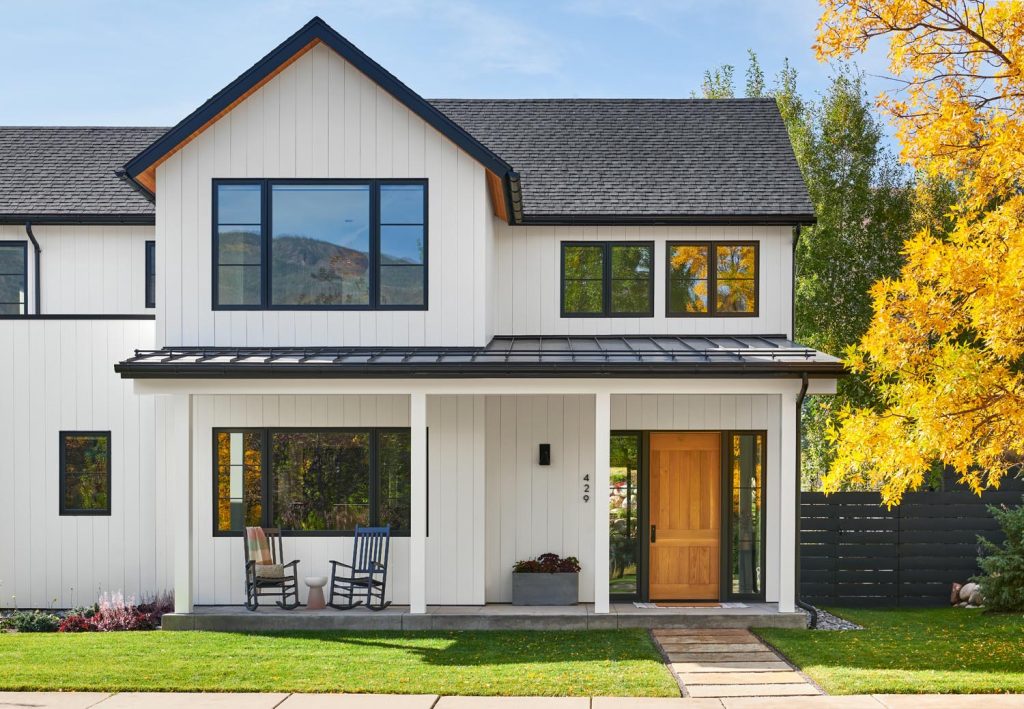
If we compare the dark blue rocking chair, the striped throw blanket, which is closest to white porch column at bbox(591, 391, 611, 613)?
the dark blue rocking chair

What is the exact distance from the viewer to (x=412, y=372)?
1149 cm

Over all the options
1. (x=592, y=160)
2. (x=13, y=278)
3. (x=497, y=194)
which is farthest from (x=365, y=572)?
(x=592, y=160)

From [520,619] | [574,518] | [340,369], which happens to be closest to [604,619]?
[520,619]

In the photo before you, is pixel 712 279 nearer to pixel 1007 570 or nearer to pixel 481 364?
pixel 481 364

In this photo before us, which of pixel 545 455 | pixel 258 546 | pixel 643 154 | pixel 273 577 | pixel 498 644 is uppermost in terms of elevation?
pixel 643 154

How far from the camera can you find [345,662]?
32.4 ft

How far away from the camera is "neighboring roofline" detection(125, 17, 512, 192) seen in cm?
1210

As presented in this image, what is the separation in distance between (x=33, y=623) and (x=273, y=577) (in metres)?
2.98

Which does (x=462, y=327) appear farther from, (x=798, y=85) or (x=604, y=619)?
(x=798, y=85)

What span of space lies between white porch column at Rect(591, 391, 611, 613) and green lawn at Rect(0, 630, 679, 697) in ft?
Answer: 1.65

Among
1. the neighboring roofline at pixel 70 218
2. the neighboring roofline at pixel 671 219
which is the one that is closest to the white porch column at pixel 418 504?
→ the neighboring roofline at pixel 671 219

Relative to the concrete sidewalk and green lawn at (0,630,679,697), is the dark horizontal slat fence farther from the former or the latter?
the concrete sidewalk

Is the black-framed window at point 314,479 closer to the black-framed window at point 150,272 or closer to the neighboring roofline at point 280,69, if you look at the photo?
the black-framed window at point 150,272

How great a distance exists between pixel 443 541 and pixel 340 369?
9.34 ft
